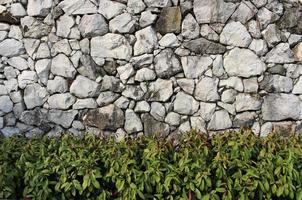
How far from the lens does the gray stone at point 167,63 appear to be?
14.4 feet

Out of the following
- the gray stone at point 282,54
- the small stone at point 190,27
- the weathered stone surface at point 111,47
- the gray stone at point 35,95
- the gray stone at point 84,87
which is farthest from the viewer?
the gray stone at point 35,95

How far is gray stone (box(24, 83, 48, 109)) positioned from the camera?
4719 millimetres

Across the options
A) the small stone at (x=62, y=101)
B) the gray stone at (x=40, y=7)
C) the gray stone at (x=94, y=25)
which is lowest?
the small stone at (x=62, y=101)

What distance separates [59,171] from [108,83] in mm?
1384

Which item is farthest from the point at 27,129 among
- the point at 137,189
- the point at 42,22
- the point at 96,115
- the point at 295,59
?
the point at 295,59

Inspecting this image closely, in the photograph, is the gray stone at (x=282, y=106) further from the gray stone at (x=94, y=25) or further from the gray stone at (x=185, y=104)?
the gray stone at (x=94, y=25)

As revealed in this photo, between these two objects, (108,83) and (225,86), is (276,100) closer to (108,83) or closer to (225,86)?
(225,86)

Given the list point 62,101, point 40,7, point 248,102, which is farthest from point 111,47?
point 248,102

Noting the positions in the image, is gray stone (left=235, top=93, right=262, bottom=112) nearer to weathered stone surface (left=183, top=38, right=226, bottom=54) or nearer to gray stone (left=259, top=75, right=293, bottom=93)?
gray stone (left=259, top=75, right=293, bottom=93)

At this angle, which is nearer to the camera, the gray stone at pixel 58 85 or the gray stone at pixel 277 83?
the gray stone at pixel 277 83

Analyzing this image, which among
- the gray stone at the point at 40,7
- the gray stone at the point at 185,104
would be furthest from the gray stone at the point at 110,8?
the gray stone at the point at 185,104

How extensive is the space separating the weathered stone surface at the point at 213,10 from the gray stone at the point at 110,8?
2.31 feet

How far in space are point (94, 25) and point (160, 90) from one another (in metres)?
0.87

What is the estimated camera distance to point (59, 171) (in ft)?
10.9
